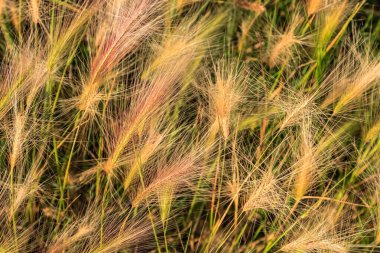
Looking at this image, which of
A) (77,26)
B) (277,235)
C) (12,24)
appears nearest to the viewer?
(77,26)

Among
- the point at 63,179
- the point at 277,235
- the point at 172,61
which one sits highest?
the point at 172,61

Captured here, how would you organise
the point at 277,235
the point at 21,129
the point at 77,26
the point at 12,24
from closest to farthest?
the point at 21,129 → the point at 77,26 → the point at 277,235 → the point at 12,24

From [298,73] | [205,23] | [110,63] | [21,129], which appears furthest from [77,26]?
[298,73]

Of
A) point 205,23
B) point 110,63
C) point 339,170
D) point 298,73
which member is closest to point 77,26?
point 110,63

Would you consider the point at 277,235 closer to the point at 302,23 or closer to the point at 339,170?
the point at 339,170

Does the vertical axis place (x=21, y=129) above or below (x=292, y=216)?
above

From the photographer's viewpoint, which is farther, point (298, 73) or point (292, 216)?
point (298, 73)

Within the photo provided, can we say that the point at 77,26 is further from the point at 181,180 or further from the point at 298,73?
the point at 298,73
